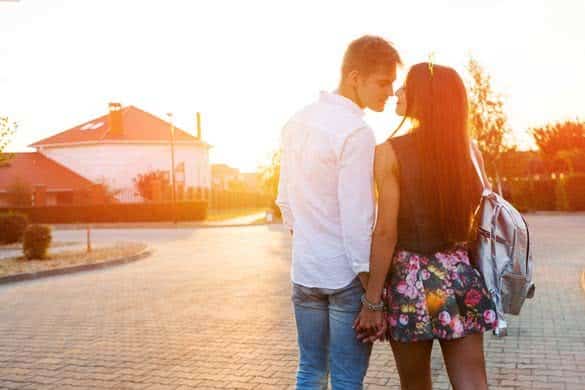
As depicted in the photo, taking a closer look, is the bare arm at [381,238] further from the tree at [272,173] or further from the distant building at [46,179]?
the distant building at [46,179]

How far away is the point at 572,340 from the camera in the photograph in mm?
6652

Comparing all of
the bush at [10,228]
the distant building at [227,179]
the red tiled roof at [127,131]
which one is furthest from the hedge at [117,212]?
the distant building at [227,179]

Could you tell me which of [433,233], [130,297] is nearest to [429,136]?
[433,233]

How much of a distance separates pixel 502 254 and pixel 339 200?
29.5 inches

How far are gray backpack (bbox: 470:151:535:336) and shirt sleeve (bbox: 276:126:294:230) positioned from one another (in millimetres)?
776

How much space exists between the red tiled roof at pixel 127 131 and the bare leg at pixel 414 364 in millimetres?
60178

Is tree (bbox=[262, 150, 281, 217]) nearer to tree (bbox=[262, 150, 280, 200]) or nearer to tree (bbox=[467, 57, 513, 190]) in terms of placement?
tree (bbox=[262, 150, 280, 200])

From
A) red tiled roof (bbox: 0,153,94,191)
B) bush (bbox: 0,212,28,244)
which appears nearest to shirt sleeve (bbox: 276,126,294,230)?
bush (bbox: 0,212,28,244)

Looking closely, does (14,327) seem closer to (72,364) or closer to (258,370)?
(72,364)

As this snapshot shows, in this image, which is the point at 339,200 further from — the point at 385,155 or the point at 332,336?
the point at 332,336

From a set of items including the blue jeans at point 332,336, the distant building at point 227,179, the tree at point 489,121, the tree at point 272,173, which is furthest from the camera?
the distant building at point 227,179

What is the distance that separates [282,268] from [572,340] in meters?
8.02

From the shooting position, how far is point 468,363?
2.95m

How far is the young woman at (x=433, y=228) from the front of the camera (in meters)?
2.89
